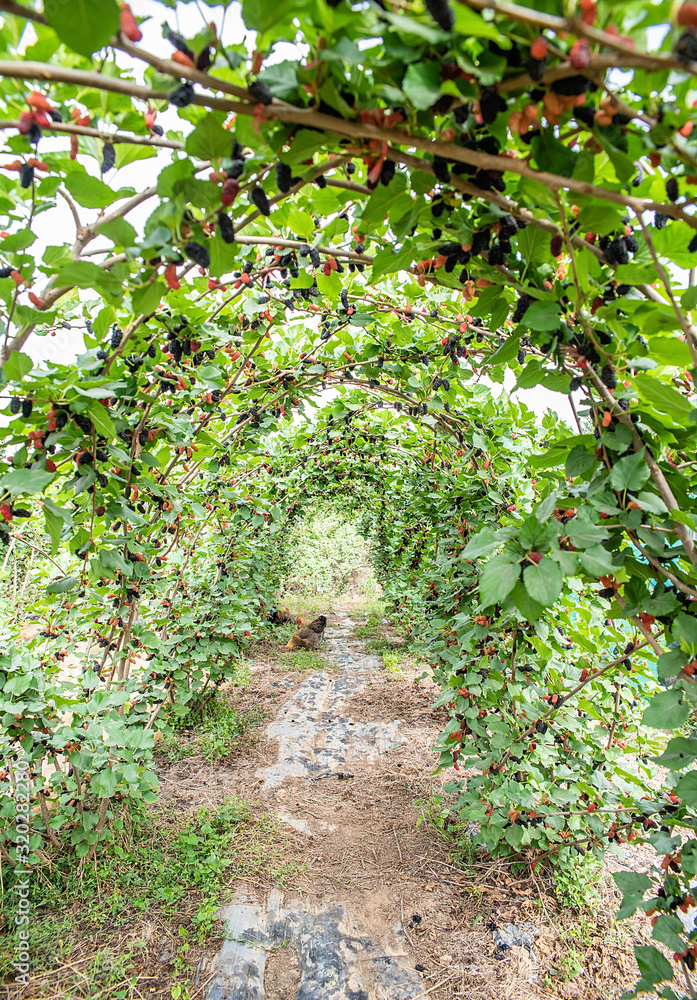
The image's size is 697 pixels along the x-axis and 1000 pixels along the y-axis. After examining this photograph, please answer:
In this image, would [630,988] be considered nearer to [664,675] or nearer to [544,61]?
[664,675]

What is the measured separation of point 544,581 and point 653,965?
0.86 metres

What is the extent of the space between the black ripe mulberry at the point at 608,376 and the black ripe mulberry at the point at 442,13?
2.15 feet

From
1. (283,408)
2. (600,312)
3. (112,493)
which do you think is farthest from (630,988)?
(283,408)

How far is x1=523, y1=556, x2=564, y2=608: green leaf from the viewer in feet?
2.91

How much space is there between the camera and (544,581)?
36.1 inches

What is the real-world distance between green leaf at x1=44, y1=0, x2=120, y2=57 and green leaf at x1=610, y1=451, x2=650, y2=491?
1.06m

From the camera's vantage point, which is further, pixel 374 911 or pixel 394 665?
pixel 394 665

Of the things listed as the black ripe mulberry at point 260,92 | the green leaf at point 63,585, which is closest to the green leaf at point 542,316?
the black ripe mulberry at point 260,92

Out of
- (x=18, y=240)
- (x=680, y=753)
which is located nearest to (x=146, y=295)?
(x=18, y=240)

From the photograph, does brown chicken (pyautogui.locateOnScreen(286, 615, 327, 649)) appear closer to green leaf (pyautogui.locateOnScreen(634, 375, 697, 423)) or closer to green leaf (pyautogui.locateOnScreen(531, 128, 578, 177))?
green leaf (pyautogui.locateOnScreen(634, 375, 697, 423))

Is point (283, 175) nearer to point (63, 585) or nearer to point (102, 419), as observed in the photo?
point (102, 419)

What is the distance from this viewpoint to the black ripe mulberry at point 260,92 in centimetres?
67

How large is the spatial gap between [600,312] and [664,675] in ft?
2.42

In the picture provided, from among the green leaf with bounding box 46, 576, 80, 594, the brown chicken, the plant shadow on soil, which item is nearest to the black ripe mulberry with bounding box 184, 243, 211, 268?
the green leaf with bounding box 46, 576, 80, 594
